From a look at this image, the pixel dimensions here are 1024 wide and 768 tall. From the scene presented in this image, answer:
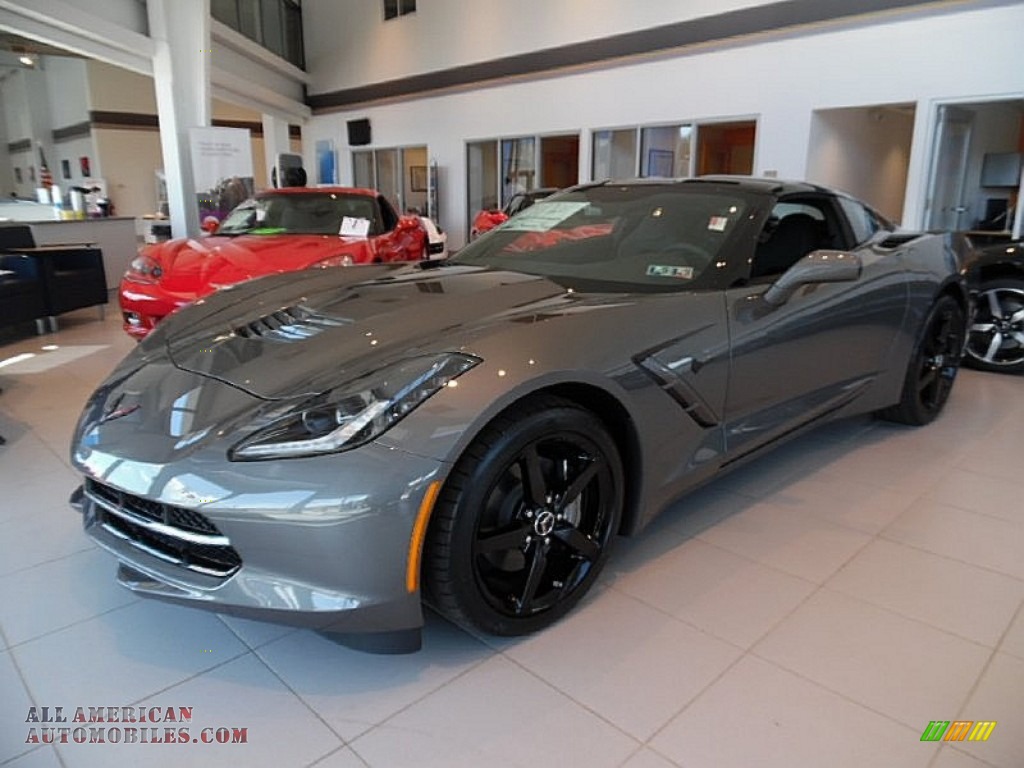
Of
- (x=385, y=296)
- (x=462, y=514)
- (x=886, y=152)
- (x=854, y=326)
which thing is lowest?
(x=462, y=514)

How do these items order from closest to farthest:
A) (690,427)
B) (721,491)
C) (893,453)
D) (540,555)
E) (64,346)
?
1. (540,555)
2. (690,427)
3. (721,491)
4. (893,453)
5. (64,346)

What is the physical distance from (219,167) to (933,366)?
833 centimetres

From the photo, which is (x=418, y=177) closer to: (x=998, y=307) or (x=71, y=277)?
(x=71, y=277)

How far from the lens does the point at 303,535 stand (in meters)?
1.34

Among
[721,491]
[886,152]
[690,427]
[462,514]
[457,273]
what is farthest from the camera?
[886,152]

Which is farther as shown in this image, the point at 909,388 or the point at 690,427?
the point at 909,388

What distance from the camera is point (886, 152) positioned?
8.52m

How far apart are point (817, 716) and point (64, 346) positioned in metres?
5.52

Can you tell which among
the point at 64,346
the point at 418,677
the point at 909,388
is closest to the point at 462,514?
the point at 418,677

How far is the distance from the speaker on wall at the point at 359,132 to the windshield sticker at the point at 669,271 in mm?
12919

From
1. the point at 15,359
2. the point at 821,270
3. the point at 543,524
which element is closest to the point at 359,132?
the point at 15,359

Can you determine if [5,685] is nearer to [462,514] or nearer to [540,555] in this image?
[462,514]

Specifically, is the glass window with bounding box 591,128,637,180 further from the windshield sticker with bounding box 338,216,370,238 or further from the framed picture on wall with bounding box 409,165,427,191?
the windshield sticker with bounding box 338,216,370,238

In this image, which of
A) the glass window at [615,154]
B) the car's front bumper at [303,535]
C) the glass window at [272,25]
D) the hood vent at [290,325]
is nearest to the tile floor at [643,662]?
the car's front bumper at [303,535]
